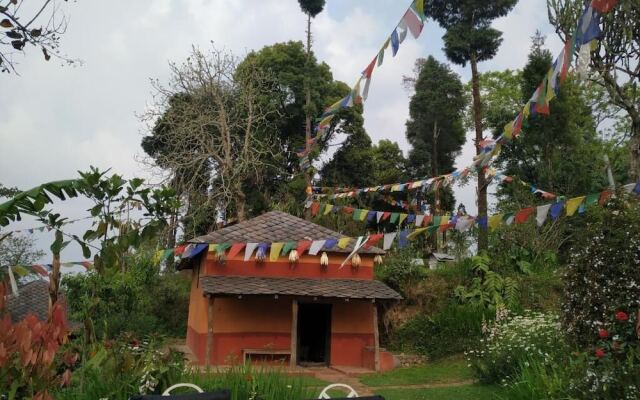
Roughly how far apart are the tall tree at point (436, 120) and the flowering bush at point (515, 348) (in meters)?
20.2

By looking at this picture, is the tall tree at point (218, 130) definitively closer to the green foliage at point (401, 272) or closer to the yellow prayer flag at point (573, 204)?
the green foliage at point (401, 272)

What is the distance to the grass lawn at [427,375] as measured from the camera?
42.8 ft

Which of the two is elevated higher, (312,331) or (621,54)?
(621,54)

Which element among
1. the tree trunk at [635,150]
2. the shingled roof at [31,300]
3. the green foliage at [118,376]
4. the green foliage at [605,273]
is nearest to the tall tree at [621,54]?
the tree trunk at [635,150]

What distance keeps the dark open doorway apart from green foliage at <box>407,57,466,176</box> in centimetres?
1593

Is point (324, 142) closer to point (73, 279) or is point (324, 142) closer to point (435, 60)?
A: point (435, 60)

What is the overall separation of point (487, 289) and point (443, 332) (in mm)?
2148

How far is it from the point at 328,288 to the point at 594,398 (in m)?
9.74

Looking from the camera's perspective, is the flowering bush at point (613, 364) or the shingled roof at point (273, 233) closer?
the flowering bush at point (613, 364)

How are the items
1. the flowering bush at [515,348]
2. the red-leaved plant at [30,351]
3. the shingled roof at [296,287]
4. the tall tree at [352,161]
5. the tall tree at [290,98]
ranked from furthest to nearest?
the tall tree at [352,161]
the tall tree at [290,98]
the shingled roof at [296,287]
the flowering bush at [515,348]
the red-leaved plant at [30,351]

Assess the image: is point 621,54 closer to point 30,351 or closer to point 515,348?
point 515,348

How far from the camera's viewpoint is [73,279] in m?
22.4

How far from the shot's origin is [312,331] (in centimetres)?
1756

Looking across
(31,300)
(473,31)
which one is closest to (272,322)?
(473,31)
